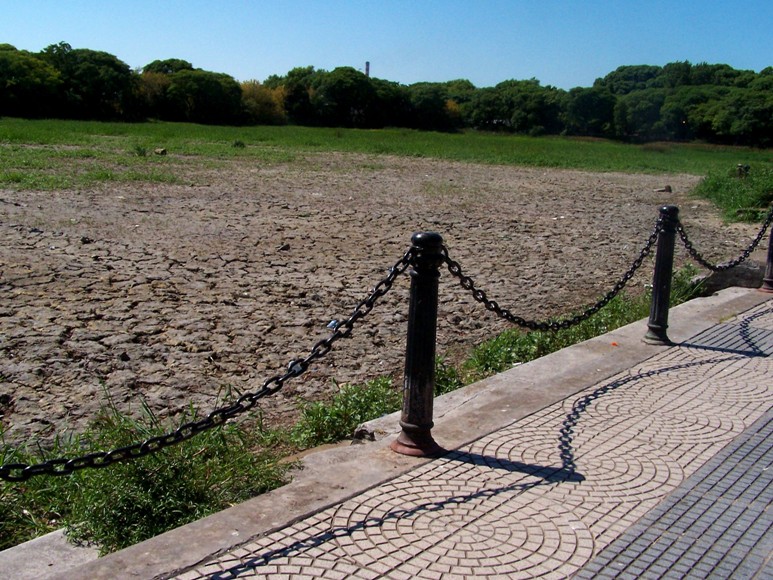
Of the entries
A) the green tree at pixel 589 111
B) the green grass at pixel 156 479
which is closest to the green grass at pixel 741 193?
the green grass at pixel 156 479

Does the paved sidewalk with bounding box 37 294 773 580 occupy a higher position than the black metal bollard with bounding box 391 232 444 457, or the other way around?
the black metal bollard with bounding box 391 232 444 457

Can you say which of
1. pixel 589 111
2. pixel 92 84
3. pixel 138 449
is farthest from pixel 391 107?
pixel 138 449

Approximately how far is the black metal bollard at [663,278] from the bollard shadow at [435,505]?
2.87 metres

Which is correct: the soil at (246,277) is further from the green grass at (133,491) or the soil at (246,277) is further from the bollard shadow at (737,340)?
the bollard shadow at (737,340)

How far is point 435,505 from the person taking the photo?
3.54 metres

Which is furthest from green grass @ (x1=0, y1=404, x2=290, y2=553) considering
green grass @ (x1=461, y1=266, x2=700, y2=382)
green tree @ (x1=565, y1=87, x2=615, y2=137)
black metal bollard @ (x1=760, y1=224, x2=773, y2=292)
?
green tree @ (x1=565, y1=87, x2=615, y2=137)

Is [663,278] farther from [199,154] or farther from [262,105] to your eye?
[262,105]

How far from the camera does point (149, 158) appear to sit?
80.2ft

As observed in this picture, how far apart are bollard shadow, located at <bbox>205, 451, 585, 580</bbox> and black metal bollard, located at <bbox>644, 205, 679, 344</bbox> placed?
9.42 feet

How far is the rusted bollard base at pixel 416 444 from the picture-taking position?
408cm

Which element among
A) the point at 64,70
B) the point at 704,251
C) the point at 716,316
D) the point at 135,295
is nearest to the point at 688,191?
the point at 704,251

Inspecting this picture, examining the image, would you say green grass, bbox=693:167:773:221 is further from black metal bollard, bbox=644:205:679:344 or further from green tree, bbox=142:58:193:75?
green tree, bbox=142:58:193:75

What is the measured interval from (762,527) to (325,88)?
7041cm

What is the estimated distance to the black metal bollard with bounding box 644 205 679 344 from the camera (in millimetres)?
6395
